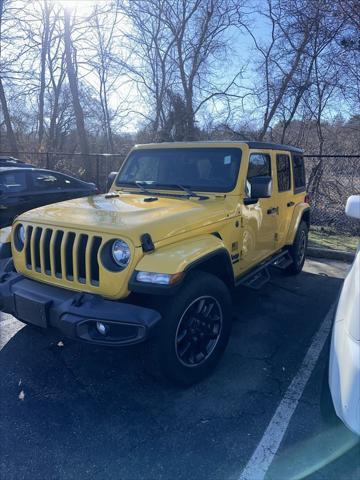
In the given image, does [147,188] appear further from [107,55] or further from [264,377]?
[107,55]

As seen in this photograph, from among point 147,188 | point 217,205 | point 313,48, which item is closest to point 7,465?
point 217,205

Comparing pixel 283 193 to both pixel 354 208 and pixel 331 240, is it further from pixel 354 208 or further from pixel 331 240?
pixel 331 240

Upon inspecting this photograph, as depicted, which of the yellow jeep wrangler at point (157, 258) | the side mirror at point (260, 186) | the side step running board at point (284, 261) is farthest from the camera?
the side step running board at point (284, 261)

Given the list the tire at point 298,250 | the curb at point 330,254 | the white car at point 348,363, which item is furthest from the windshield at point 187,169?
the curb at point 330,254

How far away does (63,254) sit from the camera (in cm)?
282

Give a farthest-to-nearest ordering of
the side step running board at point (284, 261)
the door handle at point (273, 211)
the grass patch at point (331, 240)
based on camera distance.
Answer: the grass patch at point (331, 240) → the side step running board at point (284, 261) → the door handle at point (273, 211)

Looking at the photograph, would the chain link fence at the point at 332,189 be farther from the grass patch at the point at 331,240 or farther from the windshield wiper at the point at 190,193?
the windshield wiper at the point at 190,193

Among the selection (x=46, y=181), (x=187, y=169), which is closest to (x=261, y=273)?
(x=187, y=169)

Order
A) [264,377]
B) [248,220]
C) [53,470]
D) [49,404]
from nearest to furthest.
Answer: [53,470], [49,404], [264,377], [248,220]

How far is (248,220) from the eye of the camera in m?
3.89

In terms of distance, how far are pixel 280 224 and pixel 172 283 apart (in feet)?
9.09

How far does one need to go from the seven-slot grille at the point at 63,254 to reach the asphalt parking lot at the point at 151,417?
914 mm

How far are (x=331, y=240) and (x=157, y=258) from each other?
6.12 m

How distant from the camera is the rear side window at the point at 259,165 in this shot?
13.0 feet
